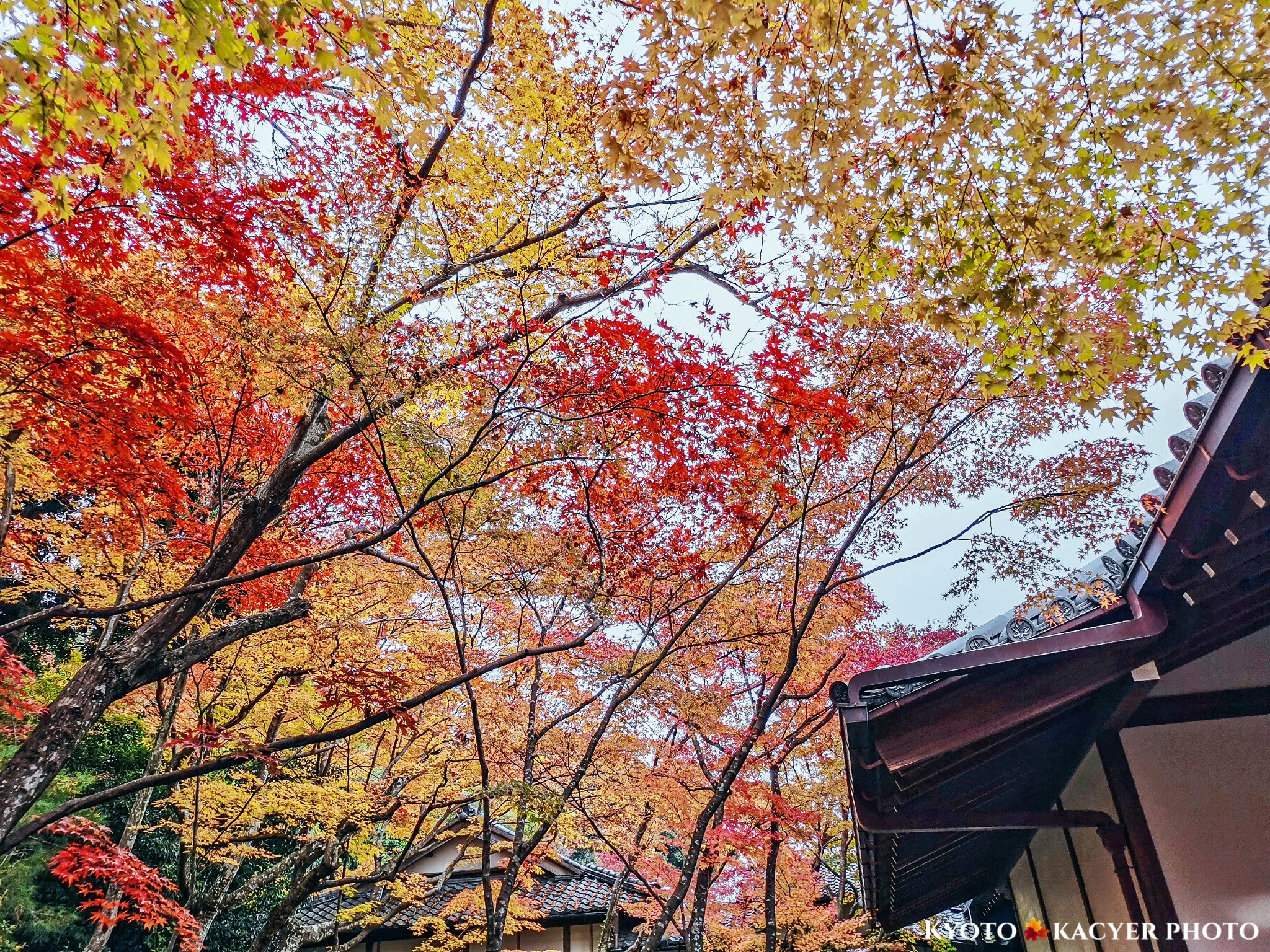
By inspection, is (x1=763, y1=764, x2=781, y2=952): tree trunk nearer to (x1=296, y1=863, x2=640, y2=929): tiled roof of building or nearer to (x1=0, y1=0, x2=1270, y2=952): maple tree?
(x1=0, y1=0, x2=1270, y2=952): maple tree

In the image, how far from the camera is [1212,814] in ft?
16.6

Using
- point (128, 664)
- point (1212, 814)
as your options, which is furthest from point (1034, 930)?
point (128, 664)

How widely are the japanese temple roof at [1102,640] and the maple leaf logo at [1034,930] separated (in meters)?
4.38

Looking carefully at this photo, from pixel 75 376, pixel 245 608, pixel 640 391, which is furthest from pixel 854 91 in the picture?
pixel 245 608

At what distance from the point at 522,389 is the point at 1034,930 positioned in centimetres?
1002

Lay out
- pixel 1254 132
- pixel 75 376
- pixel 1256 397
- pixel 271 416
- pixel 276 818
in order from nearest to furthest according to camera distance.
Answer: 1. pixel 1254 132
2. pixel 1256 397
3. pixel 75 376
4. pixel 271 416
5. pixel 276 818

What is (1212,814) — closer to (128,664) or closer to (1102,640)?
(1102,640)

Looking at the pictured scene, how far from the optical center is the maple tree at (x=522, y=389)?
10.8 feet

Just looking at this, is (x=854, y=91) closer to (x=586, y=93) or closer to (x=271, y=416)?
(x=586, y=93)

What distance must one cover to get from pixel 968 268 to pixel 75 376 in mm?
6869

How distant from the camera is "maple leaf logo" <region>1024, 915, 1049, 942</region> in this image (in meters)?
8.50

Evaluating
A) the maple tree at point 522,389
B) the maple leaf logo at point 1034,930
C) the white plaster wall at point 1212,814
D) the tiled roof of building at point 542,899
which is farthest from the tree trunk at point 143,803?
the maple leaf logo at point 1034,930

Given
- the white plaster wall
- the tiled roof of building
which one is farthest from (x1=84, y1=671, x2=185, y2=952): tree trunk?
the white plaster wall

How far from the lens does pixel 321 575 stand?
30.0ft
